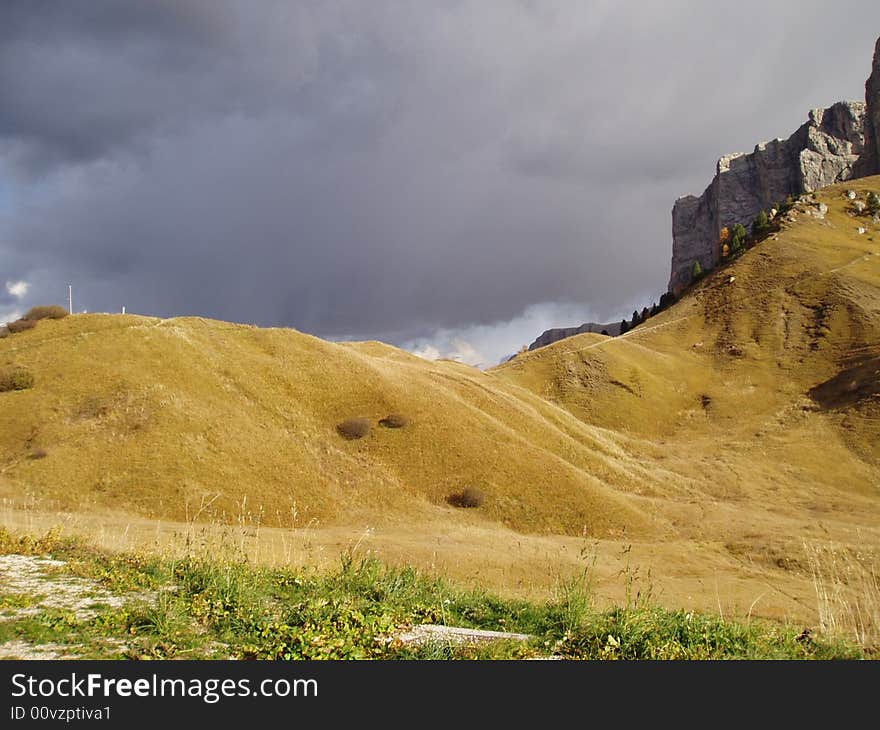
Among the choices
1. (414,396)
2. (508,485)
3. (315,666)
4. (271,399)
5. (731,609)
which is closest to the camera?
(315,666)

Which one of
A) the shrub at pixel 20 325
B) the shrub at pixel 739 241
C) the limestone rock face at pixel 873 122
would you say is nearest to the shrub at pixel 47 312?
the shrub at pixel 20 325

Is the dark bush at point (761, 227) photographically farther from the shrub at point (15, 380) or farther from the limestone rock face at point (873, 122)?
the shrub at point (15, 380)

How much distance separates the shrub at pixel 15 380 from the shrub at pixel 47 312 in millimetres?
15293

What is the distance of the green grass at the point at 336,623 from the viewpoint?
7195 millimetres

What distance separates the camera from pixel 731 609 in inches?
903

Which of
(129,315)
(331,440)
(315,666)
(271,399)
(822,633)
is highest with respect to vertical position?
(129,315)

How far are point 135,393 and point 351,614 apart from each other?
3898 centimetres

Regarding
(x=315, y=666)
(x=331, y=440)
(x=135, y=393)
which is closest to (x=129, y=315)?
(x=135, y=393)

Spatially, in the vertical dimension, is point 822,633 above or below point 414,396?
below

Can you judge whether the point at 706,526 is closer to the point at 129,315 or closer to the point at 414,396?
the point at 414,396

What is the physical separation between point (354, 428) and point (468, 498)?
10.5m

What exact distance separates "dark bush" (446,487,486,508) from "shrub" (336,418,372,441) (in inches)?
338

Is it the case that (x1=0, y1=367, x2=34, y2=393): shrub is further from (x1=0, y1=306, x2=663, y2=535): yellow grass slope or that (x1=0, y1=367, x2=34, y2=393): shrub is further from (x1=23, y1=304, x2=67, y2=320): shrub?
(x1=23, y1=304, x2=67, y2=320): shrub

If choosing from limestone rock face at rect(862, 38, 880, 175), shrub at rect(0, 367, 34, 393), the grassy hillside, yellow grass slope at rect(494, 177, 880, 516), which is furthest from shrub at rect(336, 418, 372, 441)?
limestone rock face at rect(862, 38, 880, 175)
